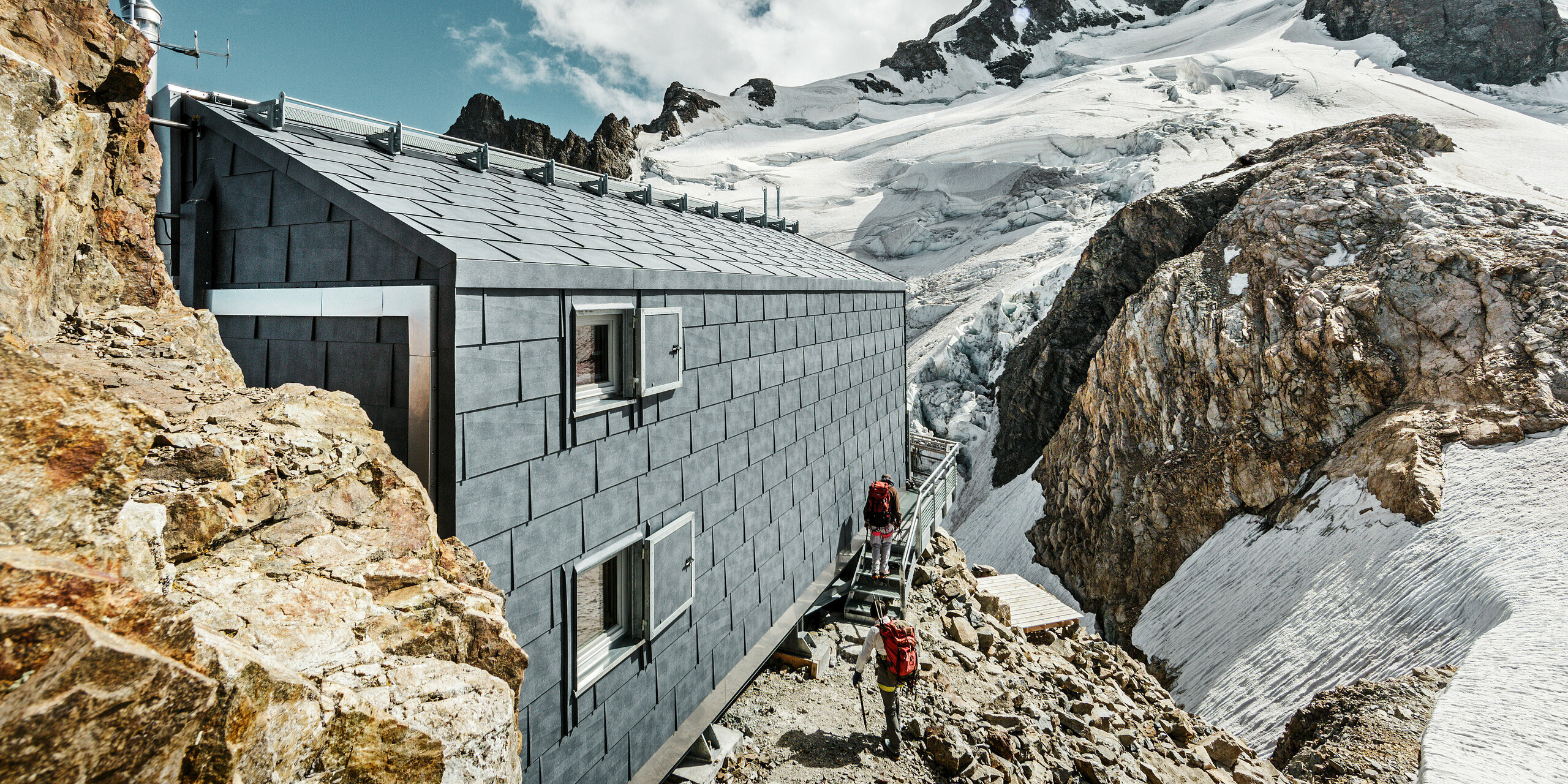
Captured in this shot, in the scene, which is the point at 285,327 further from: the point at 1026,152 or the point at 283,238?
the point at 1026,152

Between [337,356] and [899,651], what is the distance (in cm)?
521

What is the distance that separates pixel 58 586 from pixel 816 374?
282 inches

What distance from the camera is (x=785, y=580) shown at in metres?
7.90

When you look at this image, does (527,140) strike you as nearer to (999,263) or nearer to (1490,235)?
(999,263)

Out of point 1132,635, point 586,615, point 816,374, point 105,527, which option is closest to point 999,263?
point 1132,635

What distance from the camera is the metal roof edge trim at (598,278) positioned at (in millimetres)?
3908

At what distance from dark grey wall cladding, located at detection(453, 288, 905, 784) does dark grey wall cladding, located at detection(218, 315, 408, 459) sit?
1.98 feet

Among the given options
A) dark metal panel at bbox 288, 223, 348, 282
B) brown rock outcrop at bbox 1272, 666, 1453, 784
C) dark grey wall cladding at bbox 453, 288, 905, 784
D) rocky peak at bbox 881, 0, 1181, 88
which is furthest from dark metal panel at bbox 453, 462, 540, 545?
rocky peak at bbox 881, 0, 1181, 88

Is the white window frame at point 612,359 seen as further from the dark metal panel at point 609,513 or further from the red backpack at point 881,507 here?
the red backpack at point 881,507

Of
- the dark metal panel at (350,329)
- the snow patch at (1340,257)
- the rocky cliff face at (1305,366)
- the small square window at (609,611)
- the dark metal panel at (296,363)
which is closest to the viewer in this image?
the dark metal panel at (350,329)

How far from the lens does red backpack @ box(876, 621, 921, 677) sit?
638cm

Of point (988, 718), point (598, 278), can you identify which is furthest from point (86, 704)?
point (988, 718)

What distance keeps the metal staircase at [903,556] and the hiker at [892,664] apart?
1951 millimetres

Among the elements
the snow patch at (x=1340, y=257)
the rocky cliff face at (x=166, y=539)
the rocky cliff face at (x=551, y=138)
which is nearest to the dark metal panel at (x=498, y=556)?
the rocky cliff face at (x=166, y=539)
